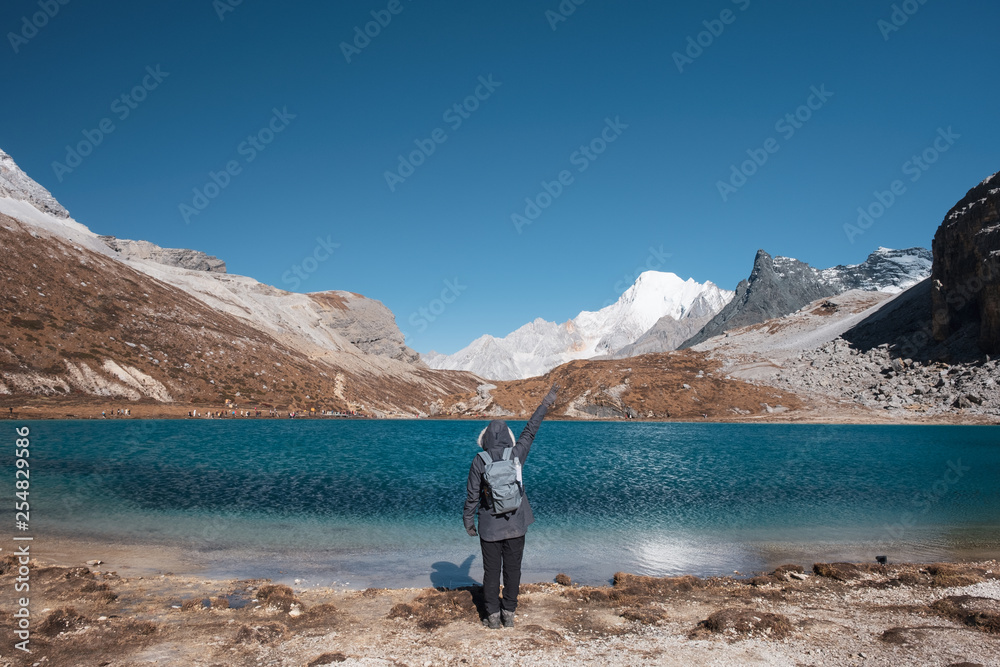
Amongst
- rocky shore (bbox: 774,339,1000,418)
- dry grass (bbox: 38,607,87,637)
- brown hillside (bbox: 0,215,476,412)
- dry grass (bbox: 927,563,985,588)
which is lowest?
dry grass (bbox: 927,563,985,588)

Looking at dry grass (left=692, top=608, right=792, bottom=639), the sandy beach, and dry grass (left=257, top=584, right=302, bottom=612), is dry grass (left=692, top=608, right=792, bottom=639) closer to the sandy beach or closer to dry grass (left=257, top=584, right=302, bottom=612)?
the sandy beach

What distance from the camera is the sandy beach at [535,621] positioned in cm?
870

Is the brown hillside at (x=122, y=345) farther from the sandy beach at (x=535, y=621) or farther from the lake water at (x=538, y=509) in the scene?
the sandy beach at (x=535, y=621)

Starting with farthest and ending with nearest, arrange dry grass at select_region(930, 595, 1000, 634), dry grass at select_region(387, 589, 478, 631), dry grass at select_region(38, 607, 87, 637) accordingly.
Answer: dry grass at select_region(387, 589, 478, 631), dry grass at select_region(38, 607, 87, 637), dry grass at select_region(930, 595, 1000, 634)

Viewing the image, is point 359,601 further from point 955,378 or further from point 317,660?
point 955,378

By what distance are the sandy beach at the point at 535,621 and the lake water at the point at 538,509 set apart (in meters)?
2.27

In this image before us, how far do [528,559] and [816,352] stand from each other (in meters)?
136

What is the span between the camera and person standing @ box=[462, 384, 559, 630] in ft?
32.6

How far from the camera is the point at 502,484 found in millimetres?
9750

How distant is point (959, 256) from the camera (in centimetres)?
11300

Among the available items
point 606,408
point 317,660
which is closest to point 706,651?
point 317,660

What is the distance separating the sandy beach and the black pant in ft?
1.76

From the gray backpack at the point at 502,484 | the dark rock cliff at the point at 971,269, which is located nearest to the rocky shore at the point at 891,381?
the dark rock cliff at the point at 971,269

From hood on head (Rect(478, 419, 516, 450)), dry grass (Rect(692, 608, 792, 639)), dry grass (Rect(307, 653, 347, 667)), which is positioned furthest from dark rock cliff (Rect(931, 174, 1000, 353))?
dry grass (Rect(307, 653, 347, 667))
